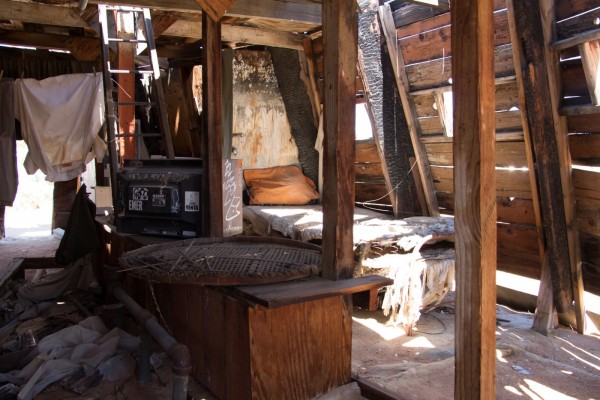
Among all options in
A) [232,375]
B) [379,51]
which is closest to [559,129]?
[379,51]

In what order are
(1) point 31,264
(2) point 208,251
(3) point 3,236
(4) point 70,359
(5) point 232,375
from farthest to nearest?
(3) point 3,236 < (1) point 31,264 < (4) point 70,359 < (2) point 208,251 < (5) point 232,375

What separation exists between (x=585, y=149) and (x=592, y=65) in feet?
2.59

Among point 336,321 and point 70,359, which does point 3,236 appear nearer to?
point 70,359

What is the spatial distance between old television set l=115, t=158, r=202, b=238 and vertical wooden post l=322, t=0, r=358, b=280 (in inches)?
54.0

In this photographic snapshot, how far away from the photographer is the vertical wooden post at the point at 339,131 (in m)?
1.99

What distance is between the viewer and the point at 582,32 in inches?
145

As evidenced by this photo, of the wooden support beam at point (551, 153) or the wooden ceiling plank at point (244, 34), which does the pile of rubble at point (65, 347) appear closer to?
the wooden ceiling plank at point (244, 34)

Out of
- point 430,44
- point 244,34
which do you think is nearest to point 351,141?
point 430,44

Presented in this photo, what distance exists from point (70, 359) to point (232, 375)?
1646 mm

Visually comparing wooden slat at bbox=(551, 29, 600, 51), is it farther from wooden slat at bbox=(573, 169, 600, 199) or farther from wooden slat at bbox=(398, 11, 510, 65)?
wooden slat at bbox=(573, 169, 600, 199)

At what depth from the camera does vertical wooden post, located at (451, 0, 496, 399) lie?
138 centimetres

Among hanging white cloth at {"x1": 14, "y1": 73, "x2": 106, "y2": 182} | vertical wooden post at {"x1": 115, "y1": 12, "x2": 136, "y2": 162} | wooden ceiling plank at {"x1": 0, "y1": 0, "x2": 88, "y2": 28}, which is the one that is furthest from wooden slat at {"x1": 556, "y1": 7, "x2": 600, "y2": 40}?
hanging white cloth at {"x1": 14, "y1": 73, "x2": 106, "y2": 182}

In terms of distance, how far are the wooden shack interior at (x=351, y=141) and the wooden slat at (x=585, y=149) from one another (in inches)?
0.5

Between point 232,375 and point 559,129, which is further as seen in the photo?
point 559,129
